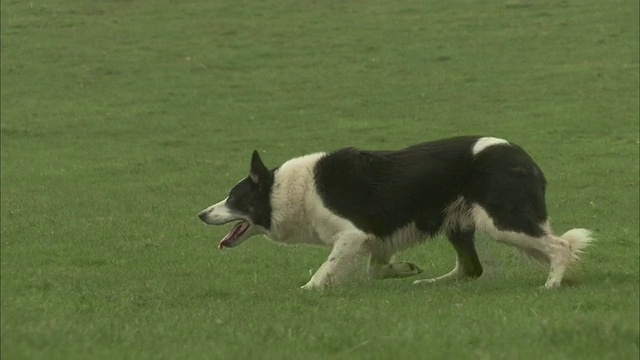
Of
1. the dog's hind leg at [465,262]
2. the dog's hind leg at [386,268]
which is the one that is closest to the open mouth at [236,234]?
the dog's hind leg at [386,268]

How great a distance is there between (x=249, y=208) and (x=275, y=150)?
1533 cm

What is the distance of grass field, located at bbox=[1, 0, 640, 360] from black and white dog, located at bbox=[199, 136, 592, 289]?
0.42 meters

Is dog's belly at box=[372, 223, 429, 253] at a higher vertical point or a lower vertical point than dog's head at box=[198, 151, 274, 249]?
lower

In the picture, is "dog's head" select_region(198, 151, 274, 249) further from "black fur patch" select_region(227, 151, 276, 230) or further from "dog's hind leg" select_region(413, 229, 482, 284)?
"dog's hind leg" select_region(413, 229, 482, 284)

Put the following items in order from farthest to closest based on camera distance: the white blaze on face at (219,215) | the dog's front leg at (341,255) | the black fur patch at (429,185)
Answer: the white blaze on face at (219,215)
the dog's front leg at (341,255)
the black fur patch at (429,185)

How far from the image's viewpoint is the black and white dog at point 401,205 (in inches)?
457

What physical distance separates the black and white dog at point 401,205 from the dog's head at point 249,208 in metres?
0.01

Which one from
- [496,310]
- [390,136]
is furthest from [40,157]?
[496,310]

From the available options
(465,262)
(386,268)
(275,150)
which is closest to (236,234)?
(386,268)

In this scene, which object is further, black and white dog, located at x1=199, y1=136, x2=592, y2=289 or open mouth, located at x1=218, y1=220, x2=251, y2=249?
open mouth, located at x1=218, y1=220, x2=251, y2=249

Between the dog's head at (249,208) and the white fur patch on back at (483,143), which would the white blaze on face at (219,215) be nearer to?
A: the dog's head at (249,208)

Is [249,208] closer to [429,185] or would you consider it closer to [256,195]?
[256,195]

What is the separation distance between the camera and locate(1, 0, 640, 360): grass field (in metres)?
8.05

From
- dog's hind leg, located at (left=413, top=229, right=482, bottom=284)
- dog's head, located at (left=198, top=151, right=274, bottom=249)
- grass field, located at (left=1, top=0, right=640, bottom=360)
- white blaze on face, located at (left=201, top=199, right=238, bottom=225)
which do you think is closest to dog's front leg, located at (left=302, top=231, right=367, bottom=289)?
grass field, located at (left=1, top=0, right=640, bottom=360)
